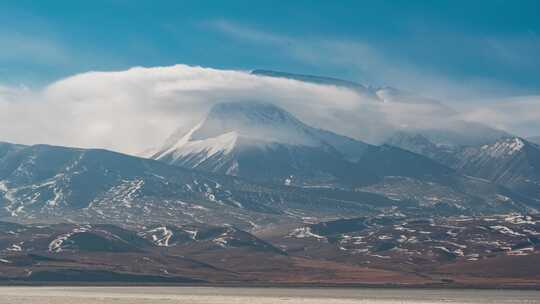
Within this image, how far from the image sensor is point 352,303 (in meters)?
189

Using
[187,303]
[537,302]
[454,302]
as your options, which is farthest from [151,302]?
[537,302]

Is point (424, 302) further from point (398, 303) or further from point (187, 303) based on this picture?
point (187, 303)

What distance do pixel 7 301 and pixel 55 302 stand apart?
33.2 ft

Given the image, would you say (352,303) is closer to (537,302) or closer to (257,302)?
(257,302)

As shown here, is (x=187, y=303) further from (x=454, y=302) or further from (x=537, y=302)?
(x=537, y=302)

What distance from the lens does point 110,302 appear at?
187 meters

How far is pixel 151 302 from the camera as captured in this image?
622ft

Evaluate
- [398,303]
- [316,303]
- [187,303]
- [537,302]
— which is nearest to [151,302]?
[187,303]

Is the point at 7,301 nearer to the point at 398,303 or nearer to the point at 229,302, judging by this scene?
the point at 229,302

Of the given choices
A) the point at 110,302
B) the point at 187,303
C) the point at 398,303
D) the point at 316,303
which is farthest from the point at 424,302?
the point at 110,302

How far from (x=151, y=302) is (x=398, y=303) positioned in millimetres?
52687

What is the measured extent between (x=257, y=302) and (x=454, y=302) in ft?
145

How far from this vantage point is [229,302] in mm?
191625

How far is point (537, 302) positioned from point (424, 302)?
25726 millimetres
